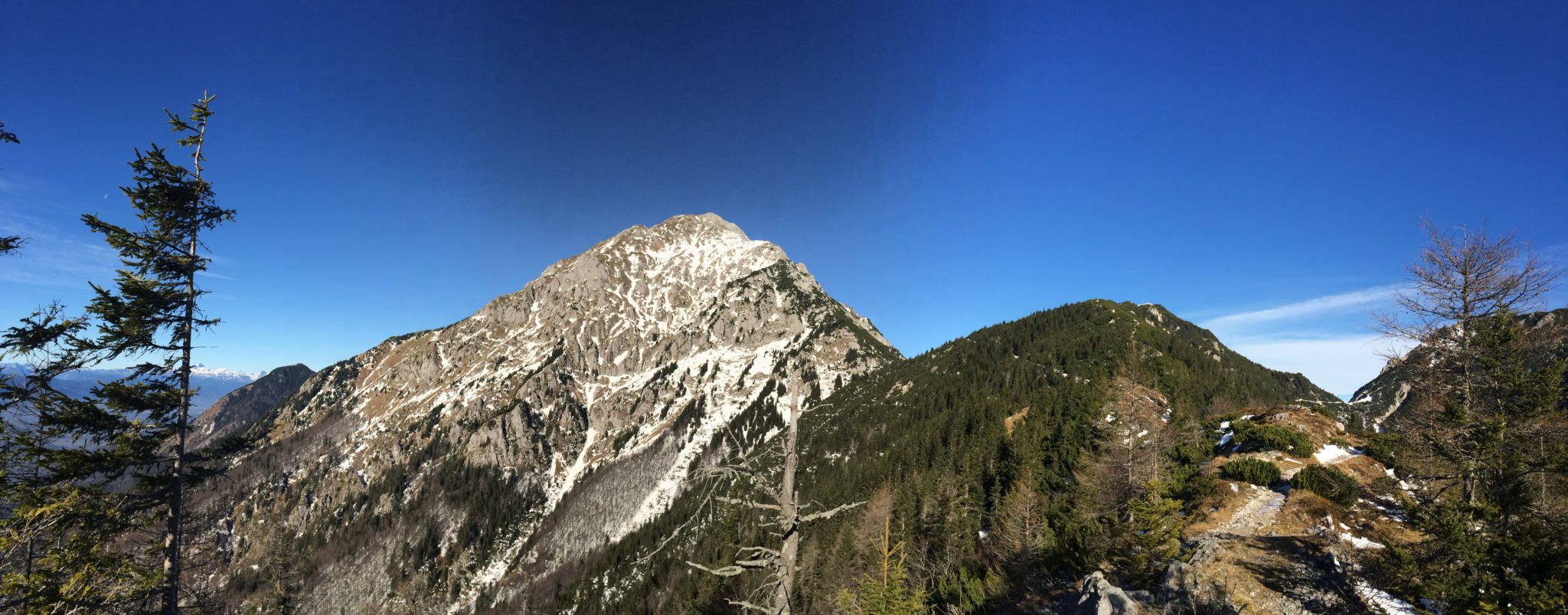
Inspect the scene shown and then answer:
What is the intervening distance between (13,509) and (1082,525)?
41194 millimetres

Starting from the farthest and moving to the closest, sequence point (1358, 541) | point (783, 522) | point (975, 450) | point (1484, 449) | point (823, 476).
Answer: point (823, 476), point (975, 450), point (1358, 541), point (1484, 449), point (783, 522)

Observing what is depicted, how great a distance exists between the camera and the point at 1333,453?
35.4m

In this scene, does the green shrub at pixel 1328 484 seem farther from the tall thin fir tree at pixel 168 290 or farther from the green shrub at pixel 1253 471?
Result: the tall thin fir tree at pixel 168 290

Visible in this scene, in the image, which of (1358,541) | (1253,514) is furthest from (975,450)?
(1358,541)

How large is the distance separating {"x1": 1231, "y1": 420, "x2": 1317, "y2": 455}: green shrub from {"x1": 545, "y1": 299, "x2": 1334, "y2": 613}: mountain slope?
3928mm

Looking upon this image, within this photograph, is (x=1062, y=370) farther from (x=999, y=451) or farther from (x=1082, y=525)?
(x=1082, y=525)

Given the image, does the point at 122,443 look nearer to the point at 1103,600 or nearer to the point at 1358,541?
the point at 1103,600

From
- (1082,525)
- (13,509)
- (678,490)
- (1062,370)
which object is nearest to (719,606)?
(1082,525)

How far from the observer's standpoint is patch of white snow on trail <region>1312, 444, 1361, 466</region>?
34.1 meters

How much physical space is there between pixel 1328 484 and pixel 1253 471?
5.43 meters

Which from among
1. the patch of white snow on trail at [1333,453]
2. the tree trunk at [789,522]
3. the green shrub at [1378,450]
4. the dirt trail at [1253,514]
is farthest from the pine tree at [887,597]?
the patch of white snow on trail at [1333,453]

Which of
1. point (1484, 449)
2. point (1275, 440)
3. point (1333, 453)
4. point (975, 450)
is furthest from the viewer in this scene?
point (975, 450)

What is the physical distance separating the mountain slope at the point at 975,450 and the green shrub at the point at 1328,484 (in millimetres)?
6317

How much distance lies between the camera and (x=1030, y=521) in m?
39.3
